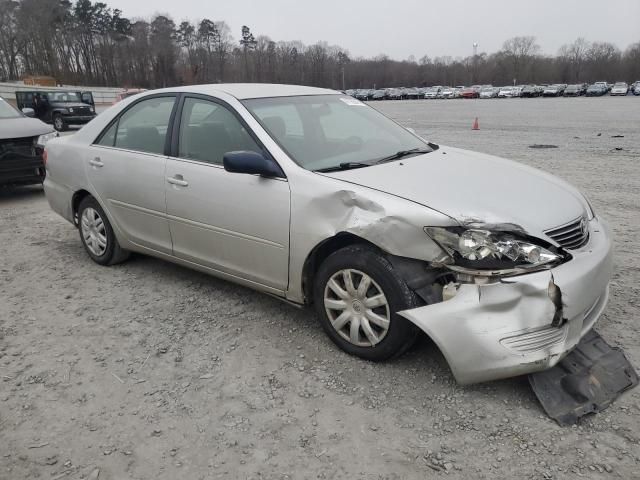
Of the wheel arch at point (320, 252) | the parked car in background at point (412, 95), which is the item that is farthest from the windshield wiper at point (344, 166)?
the parked car in background at point (412, 95)

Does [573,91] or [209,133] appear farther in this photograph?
[573,91]

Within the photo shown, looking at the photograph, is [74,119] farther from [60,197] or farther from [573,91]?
[573,91]

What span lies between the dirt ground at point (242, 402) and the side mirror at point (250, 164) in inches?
43.7

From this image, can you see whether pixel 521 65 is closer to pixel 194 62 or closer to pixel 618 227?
pixel 194 62

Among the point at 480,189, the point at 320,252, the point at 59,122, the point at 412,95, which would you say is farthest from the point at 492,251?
the point at 412,95

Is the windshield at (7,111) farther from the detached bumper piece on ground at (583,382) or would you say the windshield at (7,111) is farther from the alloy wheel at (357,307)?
the detached bumper piece on ground at (583,382)

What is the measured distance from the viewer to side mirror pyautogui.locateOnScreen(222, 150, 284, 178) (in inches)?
131

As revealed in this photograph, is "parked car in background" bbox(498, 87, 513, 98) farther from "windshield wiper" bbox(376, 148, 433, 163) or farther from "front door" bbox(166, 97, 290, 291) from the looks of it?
"front door" bbox(166, 97, 290, 291)

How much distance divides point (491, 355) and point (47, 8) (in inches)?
3750

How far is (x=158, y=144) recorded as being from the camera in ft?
13.8

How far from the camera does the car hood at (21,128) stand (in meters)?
7.80

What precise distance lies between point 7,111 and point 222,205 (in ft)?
23.5

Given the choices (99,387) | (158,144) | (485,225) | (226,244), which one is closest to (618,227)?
(485,225)

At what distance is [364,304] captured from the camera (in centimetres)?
307
